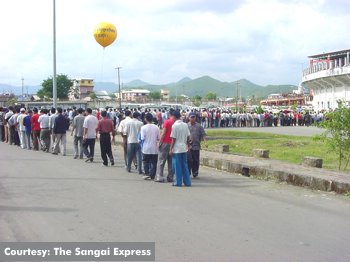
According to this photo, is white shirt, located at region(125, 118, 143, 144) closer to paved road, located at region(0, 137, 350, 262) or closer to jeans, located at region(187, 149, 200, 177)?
paved road, located at region(0, 137, 350, 262)

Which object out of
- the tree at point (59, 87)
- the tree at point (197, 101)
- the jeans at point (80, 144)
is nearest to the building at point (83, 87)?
the tree at point (59, 87)

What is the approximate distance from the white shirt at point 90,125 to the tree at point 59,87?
80.7 metres

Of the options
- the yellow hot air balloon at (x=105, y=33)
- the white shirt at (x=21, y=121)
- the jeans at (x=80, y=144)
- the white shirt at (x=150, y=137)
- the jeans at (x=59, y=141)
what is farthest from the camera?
the yellow hot air balloon at (x=105, y=33)

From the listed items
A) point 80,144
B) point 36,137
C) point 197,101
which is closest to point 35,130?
point 36,137

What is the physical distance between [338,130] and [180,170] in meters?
4.55

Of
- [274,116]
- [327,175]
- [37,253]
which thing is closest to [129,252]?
[37,253]

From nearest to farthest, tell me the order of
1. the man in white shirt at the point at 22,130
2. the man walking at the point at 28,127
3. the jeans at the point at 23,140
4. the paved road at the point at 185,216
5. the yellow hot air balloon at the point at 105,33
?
the paved road at the point at 185,216 → the man walking at the point at 28,127 → the man in white shirt at the point at 22,130 → the jeans at the point at 23,140 → the yellow hot air balloon at the point at 105,33

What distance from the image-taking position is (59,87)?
306ft

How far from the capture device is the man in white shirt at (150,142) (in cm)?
1088

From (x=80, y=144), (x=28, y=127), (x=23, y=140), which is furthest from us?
(x=23, y=140)

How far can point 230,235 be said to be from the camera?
599 cm

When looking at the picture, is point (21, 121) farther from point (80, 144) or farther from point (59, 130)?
point (80, 144)

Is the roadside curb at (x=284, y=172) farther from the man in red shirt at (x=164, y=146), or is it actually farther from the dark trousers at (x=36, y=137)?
the dark trousers at (x=36, y=137)

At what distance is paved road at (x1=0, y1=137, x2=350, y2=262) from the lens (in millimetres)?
5477
